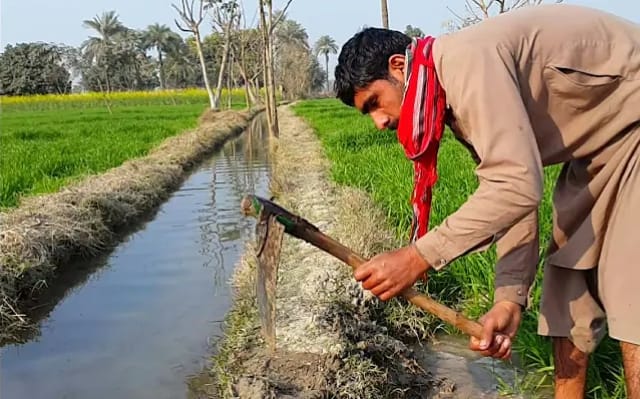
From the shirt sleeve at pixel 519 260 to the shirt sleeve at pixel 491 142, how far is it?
1.33 ft

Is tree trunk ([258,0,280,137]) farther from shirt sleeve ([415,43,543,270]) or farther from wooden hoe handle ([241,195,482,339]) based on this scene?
shirt sleeve ([415,43,543,270])

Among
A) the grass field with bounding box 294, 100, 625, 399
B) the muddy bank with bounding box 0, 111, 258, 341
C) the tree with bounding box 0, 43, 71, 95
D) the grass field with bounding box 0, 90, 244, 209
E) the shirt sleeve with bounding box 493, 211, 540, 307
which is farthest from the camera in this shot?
the tree with bounding box 0, 43, 71, 95

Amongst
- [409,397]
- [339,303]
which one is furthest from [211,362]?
[409,397]

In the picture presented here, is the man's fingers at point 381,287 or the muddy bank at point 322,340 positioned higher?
the man's fingers at point 381,287

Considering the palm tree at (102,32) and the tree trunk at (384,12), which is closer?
the tree trunk at (384,12)

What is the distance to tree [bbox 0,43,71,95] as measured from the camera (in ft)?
144

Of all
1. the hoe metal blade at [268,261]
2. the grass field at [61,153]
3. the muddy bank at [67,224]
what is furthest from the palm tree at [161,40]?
the hoe metal blade at [268,261]

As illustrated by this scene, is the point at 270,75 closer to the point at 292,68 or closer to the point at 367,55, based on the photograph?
the point at 367,55

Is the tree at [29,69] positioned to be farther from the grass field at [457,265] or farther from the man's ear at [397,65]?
the man's ear at [397,65]

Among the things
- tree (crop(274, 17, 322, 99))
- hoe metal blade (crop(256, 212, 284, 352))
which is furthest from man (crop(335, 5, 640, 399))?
tree (crop(274, 17, 322, 99))

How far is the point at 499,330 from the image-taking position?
194 cm

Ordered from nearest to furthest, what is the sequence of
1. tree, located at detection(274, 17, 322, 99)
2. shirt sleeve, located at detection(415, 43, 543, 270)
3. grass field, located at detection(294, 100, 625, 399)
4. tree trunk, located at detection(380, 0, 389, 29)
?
shirt sleeve, located at detection(415, 43, 543, 270)
grass field, located at detection(294, 100, 625, 399)
tree trunk, located at detection(380, 0, 389, 29)
tree, located at detection(274, 17, 322, 99)

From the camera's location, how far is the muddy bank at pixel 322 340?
2914 mm

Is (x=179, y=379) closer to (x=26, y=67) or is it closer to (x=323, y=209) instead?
(x=323, y=209)
